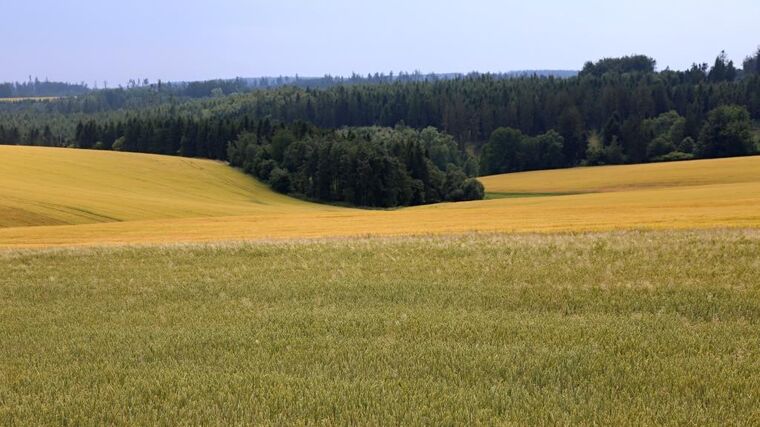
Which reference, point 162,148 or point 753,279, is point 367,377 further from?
point 162,148

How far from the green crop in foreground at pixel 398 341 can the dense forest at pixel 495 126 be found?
229 ft

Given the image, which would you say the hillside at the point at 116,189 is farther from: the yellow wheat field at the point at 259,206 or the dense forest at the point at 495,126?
the dense forest at the point at 495,126

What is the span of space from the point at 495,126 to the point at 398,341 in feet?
480

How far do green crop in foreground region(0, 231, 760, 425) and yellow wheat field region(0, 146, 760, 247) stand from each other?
12166mm

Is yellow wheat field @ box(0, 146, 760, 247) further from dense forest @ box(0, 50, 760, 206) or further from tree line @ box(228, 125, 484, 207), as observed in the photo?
dense forest @ box(0, 50, 760, 206)

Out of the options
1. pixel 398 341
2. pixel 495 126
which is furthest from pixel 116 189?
pixel 495 126

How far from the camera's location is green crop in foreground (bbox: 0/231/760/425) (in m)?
6.57

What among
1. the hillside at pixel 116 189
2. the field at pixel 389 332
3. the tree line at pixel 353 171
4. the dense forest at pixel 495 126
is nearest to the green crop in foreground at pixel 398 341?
the field at pixel 389 332

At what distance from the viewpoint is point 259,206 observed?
213 feet

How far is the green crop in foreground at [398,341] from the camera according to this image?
6574 millimetres

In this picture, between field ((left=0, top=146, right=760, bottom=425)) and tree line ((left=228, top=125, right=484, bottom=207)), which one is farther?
tree line ((left=228, top=125, right=484, bottom=207))

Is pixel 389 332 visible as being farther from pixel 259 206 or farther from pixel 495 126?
pixel 495 126

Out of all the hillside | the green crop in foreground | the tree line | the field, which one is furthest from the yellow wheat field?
the green crop in foreground

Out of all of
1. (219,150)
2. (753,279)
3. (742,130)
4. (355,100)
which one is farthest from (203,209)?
(355,100)
